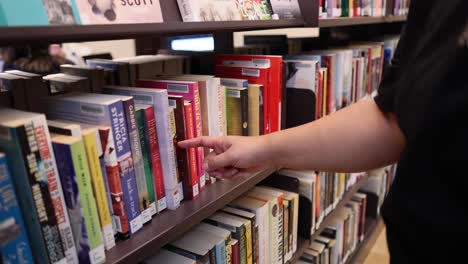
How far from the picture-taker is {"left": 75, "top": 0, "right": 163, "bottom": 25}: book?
63 cm

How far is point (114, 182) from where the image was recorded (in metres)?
0.70

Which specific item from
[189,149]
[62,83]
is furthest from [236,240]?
[62,83]

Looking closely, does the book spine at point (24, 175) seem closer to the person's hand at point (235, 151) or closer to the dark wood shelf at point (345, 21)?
the person's hand at point (235, 151)

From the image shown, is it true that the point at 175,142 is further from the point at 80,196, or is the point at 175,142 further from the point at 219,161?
the point at 80,196

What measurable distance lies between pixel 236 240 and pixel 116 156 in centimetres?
45

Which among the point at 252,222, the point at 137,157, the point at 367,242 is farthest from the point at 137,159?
the point at 367,242

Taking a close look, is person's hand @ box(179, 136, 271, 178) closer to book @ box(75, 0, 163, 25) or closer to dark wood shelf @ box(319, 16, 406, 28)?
book @ box(75, 0, 163, 25)

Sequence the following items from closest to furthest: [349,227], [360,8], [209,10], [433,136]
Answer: [433,136]
[209,10]
[360,8]
[349,227]

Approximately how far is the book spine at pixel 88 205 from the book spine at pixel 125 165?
0.08 metres

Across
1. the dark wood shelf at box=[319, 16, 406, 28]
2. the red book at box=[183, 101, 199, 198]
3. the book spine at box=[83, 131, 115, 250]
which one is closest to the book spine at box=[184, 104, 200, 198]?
the red book at box=[183, 101, 199, 198]

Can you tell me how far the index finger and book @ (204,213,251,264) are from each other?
9.7 inches

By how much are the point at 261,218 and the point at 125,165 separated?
1.64ft

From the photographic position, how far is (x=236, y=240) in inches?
40.3

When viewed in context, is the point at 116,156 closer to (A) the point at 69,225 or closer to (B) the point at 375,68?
(A) the point at 69,225
